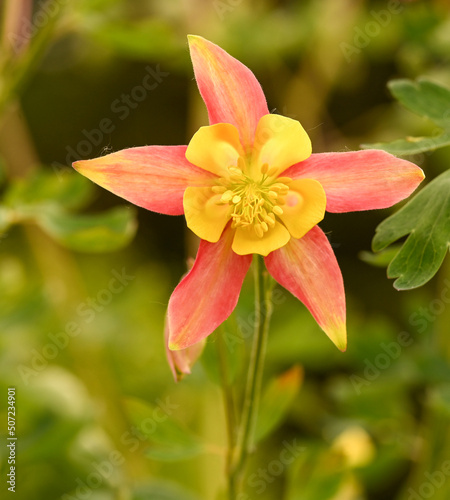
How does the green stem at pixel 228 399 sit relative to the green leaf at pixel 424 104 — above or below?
below

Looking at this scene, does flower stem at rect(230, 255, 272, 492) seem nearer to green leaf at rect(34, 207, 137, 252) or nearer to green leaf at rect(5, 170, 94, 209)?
green leaf at rect(34, 207, 137, 252)

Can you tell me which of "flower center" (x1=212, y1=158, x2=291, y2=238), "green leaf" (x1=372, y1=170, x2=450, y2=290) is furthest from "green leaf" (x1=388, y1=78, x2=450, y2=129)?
"flower center" (x1=212, y1=158, x2=291, y2=238)

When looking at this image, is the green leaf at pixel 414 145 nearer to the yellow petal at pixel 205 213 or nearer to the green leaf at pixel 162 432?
the yellow petal at pixel 205 213

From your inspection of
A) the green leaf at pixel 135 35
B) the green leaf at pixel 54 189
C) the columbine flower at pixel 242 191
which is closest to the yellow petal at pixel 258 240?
the columbine flower at pixel 242 191

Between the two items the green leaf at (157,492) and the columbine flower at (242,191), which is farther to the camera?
the green leaf at (157,492)

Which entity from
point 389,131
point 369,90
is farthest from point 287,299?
point 369,90

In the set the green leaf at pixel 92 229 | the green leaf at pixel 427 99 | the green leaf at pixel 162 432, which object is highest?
the green leaf at pixel 427 99

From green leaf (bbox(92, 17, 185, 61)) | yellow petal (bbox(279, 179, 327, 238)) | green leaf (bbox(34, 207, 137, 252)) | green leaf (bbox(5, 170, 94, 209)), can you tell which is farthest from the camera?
green leaf (bbox(92, 17, 185, 61))
